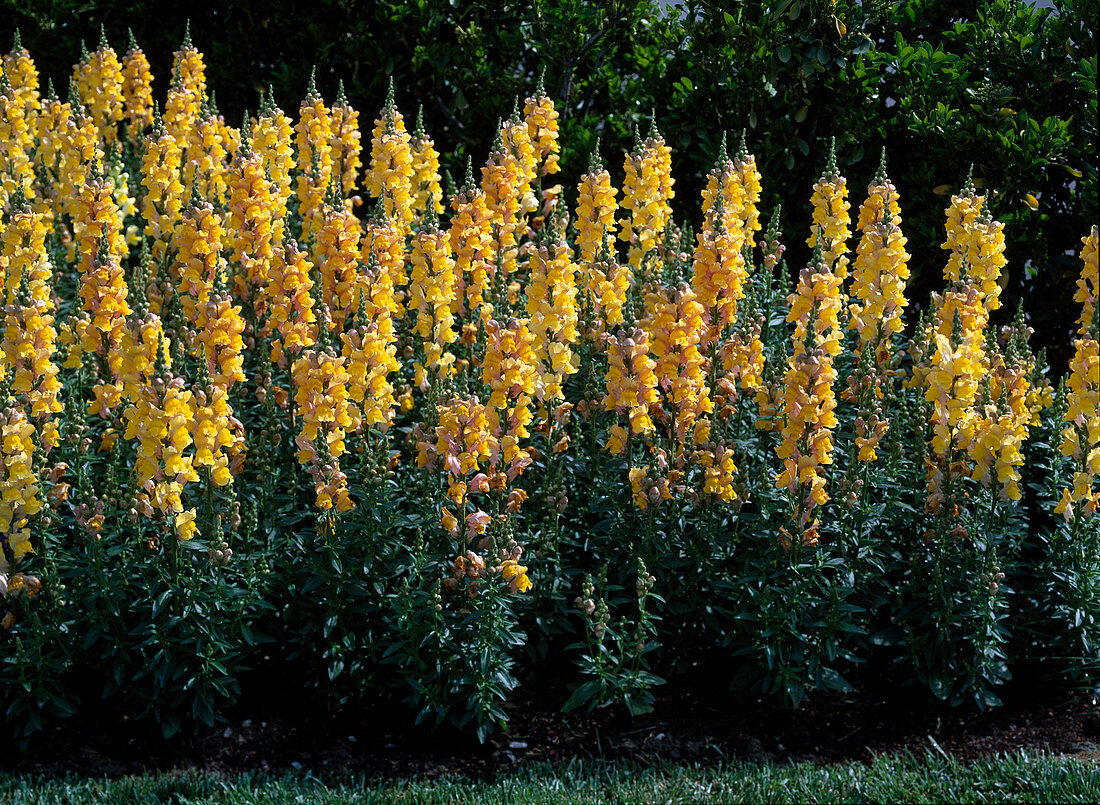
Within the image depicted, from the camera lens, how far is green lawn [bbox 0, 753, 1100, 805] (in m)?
4.43

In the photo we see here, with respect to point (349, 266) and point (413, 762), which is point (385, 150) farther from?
point (413, 762)

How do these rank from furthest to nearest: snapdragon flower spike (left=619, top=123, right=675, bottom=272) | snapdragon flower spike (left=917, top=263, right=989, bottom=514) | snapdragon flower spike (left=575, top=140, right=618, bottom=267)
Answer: snapdragon flower spike (left=619, top=123, right=675, bottom=272) < snapdragon flower spike (left=575, top=140, right=618, bottom=267) < snapdragon flower spike (left=917, top=263, right=989, bottom=514)

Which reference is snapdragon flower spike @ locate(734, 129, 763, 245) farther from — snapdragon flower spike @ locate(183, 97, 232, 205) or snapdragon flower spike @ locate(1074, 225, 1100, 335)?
snapdragon flower spike @ locate(183, 97, 232, 205)

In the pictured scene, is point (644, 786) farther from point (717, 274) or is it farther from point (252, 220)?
point (252, 220)

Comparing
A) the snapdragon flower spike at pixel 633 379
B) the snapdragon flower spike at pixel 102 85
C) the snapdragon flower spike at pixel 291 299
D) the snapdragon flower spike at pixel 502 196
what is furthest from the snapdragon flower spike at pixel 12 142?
the snapdragon flower spike at pixel 633 379

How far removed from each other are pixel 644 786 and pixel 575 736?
0.51 metres

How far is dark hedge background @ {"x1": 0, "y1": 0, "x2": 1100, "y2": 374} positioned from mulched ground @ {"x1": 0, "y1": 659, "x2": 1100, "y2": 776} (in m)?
3.13

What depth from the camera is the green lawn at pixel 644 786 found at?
4.43m

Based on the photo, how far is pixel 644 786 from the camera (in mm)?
4543

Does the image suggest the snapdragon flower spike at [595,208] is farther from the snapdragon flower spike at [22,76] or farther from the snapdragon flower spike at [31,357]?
the snapdragon flower spike at [22,76]

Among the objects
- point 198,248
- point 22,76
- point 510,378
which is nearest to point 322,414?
→ point 510,378

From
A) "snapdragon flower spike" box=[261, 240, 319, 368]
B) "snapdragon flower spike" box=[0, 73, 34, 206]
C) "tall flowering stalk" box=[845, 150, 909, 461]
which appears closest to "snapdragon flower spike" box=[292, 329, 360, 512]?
"snapdragon flower spike" box=[261, 240, 319, 368]

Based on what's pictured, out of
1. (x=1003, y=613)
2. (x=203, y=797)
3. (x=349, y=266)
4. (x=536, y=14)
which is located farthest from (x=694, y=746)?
(x=536, y=14)

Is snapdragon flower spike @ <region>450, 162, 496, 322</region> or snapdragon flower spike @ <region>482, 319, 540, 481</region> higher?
snapdragon flower spike @ <region>450, 162, 496, 322</region>
